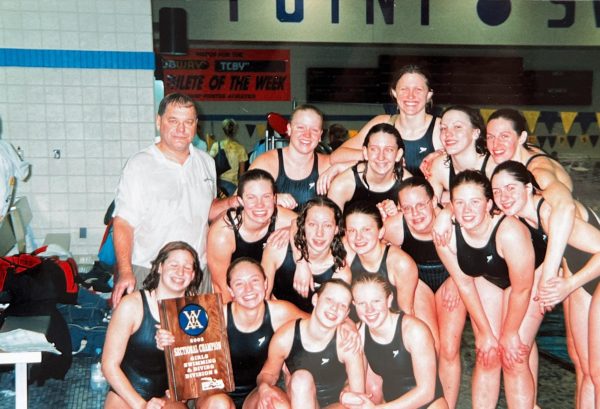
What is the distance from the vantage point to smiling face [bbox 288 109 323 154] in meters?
3.37

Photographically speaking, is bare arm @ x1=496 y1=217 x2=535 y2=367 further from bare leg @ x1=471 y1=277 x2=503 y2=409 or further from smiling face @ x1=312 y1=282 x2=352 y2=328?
smiling face @ x1=312 y1=282 x2=352 y2=328

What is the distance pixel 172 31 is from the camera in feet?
18.5

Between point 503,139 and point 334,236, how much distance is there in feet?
3.19

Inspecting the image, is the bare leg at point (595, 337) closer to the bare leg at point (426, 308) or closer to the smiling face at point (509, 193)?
the smiling face at point (509, 193)

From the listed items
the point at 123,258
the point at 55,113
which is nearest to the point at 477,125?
the point at 123,258

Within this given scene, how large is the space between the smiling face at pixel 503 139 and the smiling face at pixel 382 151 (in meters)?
0.48

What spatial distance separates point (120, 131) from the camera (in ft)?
17.9

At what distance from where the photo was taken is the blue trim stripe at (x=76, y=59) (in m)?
5.32

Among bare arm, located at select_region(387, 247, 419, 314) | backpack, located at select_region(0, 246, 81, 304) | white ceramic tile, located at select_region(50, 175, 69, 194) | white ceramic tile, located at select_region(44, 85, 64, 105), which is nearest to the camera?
bare arm, located at select_region(387, 247, 419, 314)

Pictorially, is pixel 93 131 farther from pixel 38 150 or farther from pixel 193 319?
pixel 193 319

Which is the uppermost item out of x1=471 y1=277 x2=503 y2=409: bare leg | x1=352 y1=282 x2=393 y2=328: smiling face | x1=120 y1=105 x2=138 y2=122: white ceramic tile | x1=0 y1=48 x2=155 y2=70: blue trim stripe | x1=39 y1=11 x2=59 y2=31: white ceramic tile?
Result: x1=39 y1=11 x2=59 y2=31: white ceramic tile

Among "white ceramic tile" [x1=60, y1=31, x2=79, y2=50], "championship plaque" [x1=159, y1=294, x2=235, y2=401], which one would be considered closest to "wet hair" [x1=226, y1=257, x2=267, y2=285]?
"championship plaque" [x1=159, y1=294, x2=235, y2=401]

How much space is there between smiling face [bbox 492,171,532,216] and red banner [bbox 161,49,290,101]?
8411 millimetres

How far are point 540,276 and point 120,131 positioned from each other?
367cm
